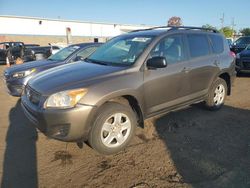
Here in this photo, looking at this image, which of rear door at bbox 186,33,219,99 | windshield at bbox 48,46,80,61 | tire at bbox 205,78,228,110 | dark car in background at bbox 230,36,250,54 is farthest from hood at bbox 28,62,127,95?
dark car in background at bbox 230,36,250,54

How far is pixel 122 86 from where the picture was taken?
12.9 feet

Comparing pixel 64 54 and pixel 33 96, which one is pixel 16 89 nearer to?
pixel 64 54

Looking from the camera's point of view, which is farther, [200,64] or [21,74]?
[21,74]

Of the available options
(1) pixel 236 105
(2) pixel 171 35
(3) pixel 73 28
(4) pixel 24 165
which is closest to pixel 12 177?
(4) pixel 24 165

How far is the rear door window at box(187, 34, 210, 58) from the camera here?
512 cm

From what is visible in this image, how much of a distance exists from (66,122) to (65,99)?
30 cm

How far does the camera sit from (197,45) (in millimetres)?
5285

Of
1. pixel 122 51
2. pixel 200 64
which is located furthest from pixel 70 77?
pixel 200 64

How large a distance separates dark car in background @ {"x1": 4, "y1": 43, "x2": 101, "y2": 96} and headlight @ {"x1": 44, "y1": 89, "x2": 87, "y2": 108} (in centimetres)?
334

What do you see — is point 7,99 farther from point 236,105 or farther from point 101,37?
point 101,37

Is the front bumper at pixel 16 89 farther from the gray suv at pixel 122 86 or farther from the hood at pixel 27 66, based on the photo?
the gray suv at pixel 122 86

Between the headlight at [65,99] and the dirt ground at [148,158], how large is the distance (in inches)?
32.7

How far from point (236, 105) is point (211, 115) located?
3.79ft

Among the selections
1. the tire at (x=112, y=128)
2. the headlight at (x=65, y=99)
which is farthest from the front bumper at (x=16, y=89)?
the tire at (x=112, y=128)
